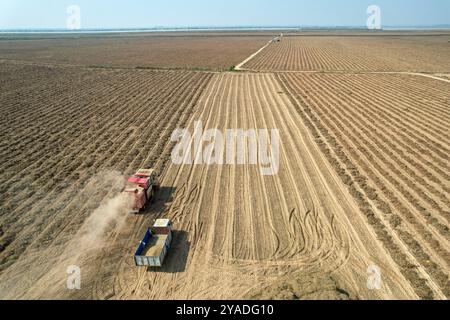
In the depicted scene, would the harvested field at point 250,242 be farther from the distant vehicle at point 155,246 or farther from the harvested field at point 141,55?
the harvested field at point 141,55

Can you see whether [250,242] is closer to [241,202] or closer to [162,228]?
[241,202]

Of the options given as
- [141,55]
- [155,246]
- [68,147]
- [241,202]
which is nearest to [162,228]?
[155,246]

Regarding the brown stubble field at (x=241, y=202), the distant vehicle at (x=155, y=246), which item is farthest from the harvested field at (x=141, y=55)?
the distant vehicle at (x=155, y=246)

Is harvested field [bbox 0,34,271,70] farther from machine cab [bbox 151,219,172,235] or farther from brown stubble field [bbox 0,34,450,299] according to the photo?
machine cab [bbox 151,219,172,235]

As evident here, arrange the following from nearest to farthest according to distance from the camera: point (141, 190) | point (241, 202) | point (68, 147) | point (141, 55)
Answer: point (141, 190) → point (241, 202) → point (68, 147) → point (141, 55)
